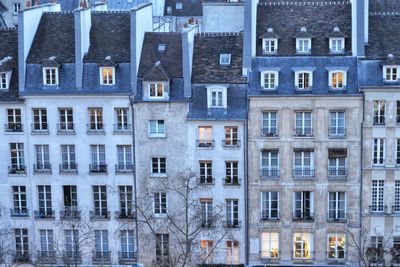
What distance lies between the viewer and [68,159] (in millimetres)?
68625

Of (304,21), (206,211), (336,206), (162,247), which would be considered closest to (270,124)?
(336,206)

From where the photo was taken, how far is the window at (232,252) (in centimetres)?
6825

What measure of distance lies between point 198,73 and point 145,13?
7.74 meters

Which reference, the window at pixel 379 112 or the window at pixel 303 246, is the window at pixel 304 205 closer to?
the window at pixel 303 246

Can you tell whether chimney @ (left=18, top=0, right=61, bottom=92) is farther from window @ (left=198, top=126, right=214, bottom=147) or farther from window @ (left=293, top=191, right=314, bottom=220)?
window @ (left=293, top=191, right=314, bottom=220)

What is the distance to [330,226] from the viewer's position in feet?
221

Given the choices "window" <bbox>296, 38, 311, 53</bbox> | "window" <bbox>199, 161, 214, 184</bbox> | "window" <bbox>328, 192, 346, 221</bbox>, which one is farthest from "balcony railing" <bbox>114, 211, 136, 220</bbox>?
"window" <bbox>296, 38, 311, 53</bbox>

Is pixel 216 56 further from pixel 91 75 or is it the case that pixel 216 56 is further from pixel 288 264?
pixel 288 264

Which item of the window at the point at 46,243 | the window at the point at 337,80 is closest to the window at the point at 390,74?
the window at the point at 337,80

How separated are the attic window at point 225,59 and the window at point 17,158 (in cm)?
1768

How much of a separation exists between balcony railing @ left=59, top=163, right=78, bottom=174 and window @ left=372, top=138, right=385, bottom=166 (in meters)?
24.0

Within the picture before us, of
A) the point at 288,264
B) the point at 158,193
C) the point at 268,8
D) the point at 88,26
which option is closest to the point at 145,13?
the point at 88,26

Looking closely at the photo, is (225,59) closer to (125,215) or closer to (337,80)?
(337,80)

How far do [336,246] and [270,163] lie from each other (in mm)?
8659
